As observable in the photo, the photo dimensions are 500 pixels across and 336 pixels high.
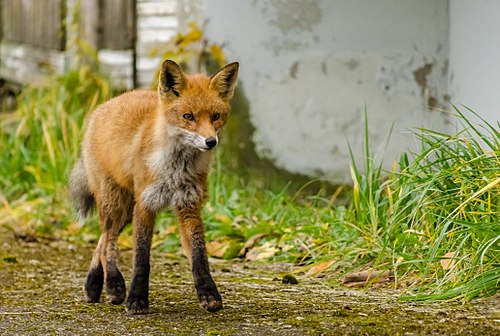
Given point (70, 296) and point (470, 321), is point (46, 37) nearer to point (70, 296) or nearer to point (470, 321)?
point (70, 296)

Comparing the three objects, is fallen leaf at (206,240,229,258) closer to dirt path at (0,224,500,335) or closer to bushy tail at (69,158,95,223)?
dirt path at (0,224,500,335)

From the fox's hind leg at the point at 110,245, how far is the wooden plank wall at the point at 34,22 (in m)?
5.44

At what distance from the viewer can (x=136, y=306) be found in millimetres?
4129

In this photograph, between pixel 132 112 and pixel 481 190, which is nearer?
pixel 481 190

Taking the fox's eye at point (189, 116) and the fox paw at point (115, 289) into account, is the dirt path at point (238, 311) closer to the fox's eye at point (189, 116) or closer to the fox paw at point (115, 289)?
the fox paw at point (115, 289)

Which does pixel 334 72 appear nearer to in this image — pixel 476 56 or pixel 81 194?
pixel 476 56

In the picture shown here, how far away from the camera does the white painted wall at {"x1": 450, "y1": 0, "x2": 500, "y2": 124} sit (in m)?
5.46

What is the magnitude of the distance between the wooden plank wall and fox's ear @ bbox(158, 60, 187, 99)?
584cm

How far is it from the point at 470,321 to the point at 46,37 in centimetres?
793

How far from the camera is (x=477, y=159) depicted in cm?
437

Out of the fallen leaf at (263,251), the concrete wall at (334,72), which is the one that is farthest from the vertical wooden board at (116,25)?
the fallen leaf at (263,251)

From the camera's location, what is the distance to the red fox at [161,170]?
4.17 meters

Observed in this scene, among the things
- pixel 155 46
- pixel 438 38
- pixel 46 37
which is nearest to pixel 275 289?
pixel 438 38

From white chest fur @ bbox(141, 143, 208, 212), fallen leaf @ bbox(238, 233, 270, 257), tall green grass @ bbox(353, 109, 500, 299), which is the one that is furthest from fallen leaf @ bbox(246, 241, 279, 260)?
white chest fur @ bbox(141, 143, 208, 212)
